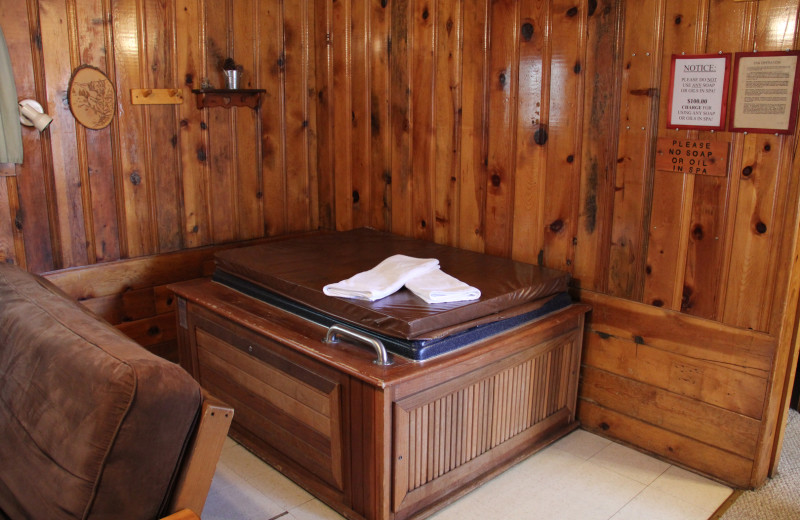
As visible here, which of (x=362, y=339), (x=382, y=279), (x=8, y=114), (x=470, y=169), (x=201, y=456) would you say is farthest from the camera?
(x=470, y=169)

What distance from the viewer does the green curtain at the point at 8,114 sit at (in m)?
2.55

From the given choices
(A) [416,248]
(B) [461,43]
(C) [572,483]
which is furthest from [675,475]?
(B) [461,43]

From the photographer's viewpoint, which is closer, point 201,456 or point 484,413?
point 201,456

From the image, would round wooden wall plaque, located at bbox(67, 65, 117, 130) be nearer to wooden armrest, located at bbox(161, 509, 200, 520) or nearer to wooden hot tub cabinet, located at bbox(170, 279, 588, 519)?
wooden hot tub cabinet, located at bbox(170, 279, 588, 519)

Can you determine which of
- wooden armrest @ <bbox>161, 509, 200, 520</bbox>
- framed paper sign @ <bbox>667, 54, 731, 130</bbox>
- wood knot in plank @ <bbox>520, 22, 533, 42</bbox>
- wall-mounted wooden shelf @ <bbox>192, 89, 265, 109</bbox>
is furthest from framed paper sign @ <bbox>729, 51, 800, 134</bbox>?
wall-mounted wooden shelf @ <bbox>192, 89, 265, 109</bbox>

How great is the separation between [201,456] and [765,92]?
206 centimetres

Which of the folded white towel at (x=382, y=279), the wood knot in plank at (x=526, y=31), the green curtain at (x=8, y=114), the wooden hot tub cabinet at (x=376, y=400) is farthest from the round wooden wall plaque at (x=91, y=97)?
the wood knot in plank at (x=526, y=31)

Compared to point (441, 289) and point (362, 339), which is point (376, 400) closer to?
point (362, 339)

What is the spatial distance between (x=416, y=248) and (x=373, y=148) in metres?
0.72

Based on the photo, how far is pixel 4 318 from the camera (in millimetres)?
1753

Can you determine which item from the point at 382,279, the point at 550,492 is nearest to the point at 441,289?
the point at 382,279

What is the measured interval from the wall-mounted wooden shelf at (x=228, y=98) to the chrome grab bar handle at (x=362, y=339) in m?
1.56

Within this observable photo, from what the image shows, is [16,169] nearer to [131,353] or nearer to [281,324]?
[281,324]

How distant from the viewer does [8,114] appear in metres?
2.58
